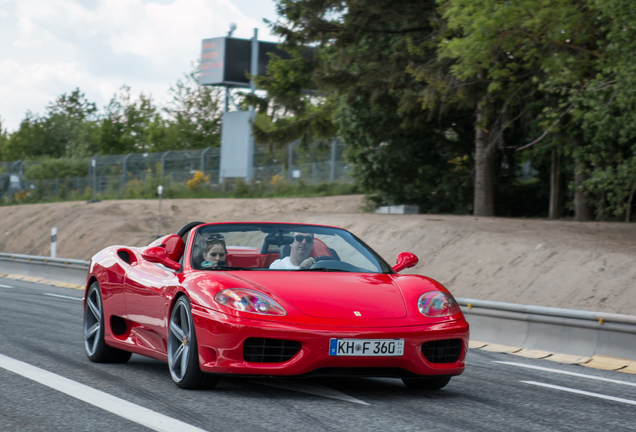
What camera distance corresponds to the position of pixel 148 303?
21.3 feet

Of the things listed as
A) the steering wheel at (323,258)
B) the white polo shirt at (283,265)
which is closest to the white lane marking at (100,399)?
the white polo shirt at (283,265)

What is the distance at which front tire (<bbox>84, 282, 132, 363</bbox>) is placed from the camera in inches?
283

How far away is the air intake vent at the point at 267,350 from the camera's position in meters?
5.35

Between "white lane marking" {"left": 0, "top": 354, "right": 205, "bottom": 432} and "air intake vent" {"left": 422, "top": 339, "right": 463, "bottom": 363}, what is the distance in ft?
5.85

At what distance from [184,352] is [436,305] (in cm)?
169

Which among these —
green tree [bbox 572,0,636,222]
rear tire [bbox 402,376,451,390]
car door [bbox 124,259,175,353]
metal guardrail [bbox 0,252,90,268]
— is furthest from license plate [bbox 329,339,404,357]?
metal guardrail [bbox 0,252,90,268]

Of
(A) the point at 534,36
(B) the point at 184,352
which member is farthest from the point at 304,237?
(A) the point at 534,36

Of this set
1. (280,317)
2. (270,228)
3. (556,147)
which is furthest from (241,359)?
(556,147)

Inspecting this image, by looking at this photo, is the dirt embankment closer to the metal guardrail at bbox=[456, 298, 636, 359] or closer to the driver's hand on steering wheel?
the metal guardrail at bbox=[456, 298, 636, 359]

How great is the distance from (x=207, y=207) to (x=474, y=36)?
2264 centimetres

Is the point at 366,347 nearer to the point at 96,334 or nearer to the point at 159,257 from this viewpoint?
the point at 159,257

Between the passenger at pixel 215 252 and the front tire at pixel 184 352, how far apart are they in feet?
1.56

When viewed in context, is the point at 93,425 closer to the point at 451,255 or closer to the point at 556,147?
the point at 451,255

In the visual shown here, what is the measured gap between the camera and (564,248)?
16.2 m
